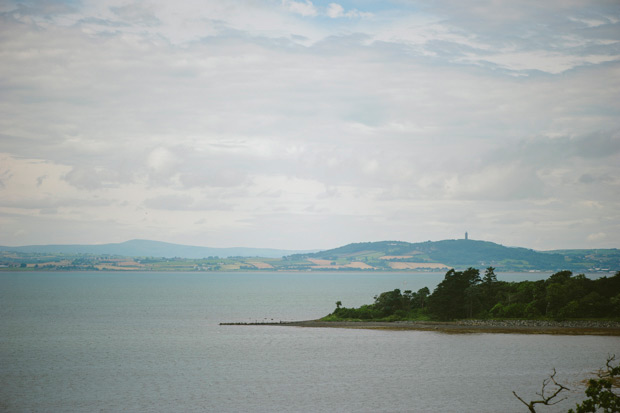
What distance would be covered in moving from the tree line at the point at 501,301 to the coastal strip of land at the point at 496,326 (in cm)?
378

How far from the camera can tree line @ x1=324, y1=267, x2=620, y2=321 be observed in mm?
110375

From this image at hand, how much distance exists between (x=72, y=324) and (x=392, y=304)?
66.0 metres

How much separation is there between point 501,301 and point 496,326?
1360cm

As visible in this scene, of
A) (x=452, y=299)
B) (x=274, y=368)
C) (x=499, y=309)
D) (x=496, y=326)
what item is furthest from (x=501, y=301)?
(x=274, y=368)

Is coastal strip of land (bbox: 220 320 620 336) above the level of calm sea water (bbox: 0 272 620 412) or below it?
above

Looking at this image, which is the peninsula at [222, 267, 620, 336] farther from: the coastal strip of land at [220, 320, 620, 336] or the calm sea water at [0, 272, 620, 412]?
the calm sea water at [0, 272, 620, 412]

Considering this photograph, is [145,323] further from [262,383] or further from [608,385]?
[608,385]

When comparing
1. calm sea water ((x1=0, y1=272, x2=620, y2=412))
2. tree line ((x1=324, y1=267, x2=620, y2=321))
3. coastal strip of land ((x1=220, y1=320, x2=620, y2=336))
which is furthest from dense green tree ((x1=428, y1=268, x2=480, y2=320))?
calm sea water ((x1=0, y1=272, x2=620, y2=412))

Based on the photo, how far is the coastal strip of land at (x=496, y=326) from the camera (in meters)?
102

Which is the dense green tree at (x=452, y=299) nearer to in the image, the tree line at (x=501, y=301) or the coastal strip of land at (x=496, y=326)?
the tree line at (x=501, y=301)

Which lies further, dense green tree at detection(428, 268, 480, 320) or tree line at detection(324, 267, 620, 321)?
dense green tree at detection(428, 268, 480, 320)

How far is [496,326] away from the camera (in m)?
110

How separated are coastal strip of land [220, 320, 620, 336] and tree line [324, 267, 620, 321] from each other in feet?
12.4

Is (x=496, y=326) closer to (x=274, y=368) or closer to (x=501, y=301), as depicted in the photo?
(x=501, y=301)
